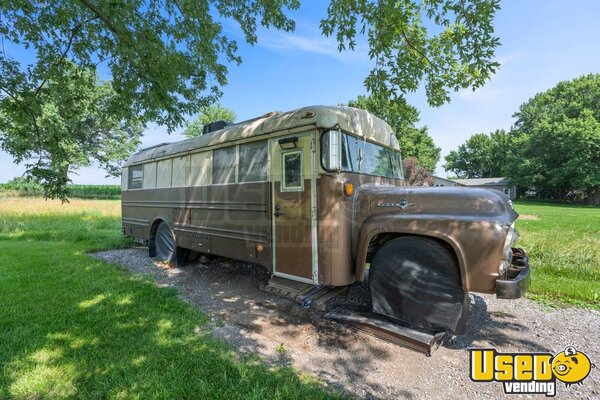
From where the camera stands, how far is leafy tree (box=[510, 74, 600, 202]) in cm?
3603

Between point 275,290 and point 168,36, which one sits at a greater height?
point 168,36

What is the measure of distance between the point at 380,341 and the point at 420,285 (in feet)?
2.71

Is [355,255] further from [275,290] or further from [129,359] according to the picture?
[129,359]

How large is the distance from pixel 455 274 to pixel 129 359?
3487 mm

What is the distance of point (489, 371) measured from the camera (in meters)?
2.96

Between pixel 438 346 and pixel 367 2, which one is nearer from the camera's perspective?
pixel 438 346

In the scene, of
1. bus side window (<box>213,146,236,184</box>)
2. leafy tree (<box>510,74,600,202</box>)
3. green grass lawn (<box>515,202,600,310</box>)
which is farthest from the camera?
leafy tree (<box>510,74,600,202</box>)

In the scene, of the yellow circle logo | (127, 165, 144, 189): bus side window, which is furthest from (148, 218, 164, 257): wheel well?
the yellow circle logo

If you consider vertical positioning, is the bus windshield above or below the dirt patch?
above

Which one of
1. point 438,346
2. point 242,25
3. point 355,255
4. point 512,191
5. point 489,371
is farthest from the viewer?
point 512,191

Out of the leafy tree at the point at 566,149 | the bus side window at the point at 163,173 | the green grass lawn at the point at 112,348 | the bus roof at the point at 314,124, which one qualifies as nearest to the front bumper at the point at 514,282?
the green grass lawn at the point at 112,348

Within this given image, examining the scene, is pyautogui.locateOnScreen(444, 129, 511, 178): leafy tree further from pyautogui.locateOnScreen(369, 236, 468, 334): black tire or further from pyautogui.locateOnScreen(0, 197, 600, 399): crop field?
pyautogui.locateOnScreen(369, 236, 468, 334): black tire

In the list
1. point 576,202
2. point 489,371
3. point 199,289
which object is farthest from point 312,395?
point 576,202

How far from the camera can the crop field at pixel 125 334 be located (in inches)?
103
